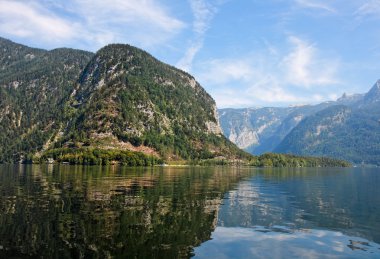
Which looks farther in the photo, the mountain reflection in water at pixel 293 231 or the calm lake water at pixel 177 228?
the mountain reflection in water at pixel 293 231

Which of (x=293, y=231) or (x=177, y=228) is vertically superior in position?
(x=177, y=228)

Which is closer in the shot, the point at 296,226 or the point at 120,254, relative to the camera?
→ the point at 120,254

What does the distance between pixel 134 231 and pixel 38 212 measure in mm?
15465

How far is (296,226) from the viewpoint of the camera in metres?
45.8

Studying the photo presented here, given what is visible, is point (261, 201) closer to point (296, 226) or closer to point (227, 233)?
point (296, 226)

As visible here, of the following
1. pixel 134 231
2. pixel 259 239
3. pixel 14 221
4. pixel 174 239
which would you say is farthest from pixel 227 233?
pixel 14 221

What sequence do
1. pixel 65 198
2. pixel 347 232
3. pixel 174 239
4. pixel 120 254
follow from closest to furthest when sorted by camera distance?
pixel 120 254 < pixel 174 239 < pixel 347 232 < pixel 65 198

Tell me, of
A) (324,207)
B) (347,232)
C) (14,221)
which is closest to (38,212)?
(14,221)

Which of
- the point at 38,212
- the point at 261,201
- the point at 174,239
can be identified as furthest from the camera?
the point at 261,201

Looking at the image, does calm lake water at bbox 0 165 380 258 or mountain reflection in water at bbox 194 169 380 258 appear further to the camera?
mountain reflection in water at bbox 194 169 380 258

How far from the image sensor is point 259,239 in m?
38.2

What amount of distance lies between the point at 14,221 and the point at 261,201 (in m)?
42.4

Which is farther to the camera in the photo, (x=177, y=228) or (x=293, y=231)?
(x=293, y=231)

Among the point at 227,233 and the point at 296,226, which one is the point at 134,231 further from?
the point at 296,226
